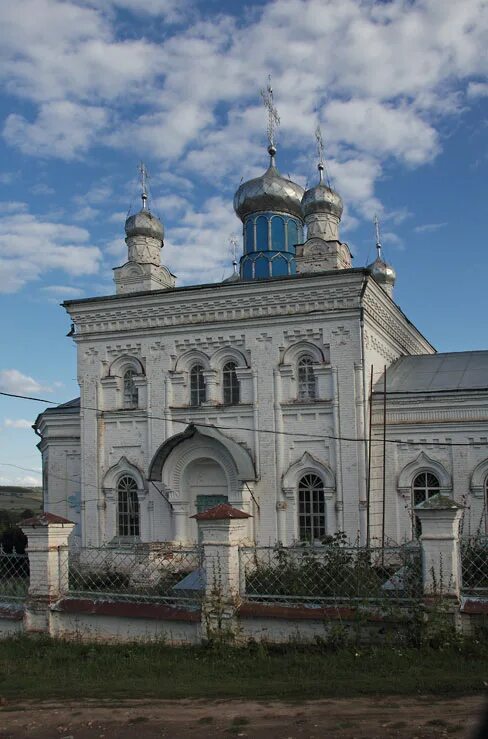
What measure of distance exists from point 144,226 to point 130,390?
12.9ft

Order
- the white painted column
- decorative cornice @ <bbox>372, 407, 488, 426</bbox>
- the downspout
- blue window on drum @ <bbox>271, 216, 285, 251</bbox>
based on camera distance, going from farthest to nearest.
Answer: blue window on drum @ <bbox>271, 216, 285, 251</bbox>
the white painted column
decorative cornice @ <bbox>372, 407, 488, 426</bbox>
the downspout

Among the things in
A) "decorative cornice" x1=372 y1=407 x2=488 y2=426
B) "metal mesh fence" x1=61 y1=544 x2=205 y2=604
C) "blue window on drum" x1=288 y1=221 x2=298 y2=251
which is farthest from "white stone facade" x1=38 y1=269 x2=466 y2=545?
"metal mesh fence" x1=61 y1=544 x2=205 y2=604

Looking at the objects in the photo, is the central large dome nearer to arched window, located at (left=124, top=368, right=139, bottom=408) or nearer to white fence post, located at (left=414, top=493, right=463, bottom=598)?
arched window, located at (left=124, top=368, right=139, bottom=408)

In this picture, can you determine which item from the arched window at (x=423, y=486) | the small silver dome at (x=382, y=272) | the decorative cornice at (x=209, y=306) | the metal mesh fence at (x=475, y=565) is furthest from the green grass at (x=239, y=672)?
the small silver dome at (x=382, y=272)

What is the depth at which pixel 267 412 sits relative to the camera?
14.8 m

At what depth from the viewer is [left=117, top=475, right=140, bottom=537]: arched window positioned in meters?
15.6

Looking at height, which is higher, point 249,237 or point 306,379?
point 249,237

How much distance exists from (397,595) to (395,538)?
7169mm

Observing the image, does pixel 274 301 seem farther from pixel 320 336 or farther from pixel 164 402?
pixel 164 402

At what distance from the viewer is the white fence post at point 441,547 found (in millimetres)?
6945

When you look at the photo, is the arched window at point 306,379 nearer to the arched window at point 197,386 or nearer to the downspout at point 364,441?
the downspout at point 364,441

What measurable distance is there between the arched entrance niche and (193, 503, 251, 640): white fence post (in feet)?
21.7

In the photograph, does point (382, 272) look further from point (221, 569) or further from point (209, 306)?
point (221, 569)

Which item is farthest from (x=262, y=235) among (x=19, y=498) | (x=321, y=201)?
(x=19, y=498)
